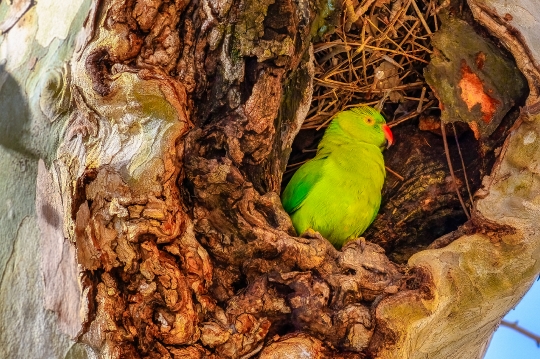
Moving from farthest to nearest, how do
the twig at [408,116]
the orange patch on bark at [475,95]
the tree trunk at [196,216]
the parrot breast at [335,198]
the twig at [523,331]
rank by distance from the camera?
the twig at [523,331] < the twig at [408,116] < the parrot breast at [335,198] < the orange patch on bark at [475,95] < the tree trunk at [196,216]

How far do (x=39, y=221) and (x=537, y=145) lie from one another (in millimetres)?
1696

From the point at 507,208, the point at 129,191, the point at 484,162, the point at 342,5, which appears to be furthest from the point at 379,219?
the point at 129,191

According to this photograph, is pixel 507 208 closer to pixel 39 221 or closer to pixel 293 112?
pixel 293 112

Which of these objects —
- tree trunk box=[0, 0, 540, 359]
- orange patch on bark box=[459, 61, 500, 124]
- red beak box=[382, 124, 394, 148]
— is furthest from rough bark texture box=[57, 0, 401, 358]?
red beak box=[382, 124, 394, 148]

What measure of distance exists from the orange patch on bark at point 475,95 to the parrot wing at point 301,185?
73cm

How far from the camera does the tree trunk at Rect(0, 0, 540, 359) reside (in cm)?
168

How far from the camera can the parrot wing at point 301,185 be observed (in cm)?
260

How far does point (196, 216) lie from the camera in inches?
74.9

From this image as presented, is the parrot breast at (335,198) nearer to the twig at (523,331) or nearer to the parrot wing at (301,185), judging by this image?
the parrot wing at (301,185)

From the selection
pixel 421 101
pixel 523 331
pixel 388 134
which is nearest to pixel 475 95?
pixel 421 101

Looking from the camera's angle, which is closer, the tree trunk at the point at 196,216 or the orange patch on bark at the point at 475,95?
the tree trunk at the point at 196,216

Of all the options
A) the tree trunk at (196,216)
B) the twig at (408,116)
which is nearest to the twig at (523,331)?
the tree trunk at (196,216)

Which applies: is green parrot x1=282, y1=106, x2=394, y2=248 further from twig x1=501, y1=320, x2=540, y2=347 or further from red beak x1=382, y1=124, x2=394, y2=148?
twig x1=501, y1=320, x2=540, y2=347

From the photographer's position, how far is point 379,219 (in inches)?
104
